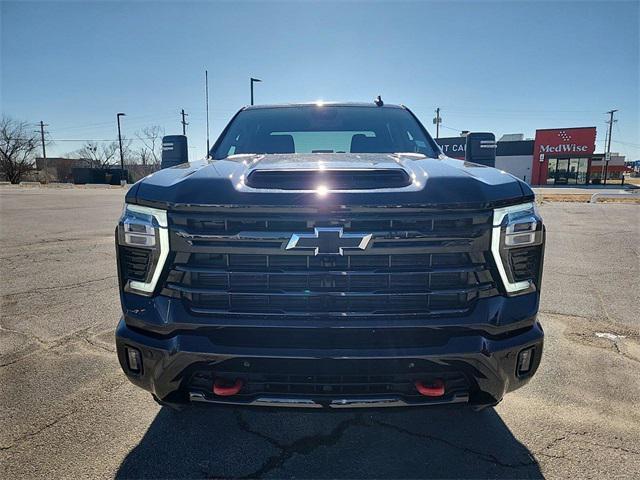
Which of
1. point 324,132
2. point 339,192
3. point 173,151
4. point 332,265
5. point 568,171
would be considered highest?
point 568,171

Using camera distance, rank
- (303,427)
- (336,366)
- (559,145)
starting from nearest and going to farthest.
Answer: (336,366) → (303,427) → (559,145)

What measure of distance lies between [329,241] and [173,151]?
2026 mm

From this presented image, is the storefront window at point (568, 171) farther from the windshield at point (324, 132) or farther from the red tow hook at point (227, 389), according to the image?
the red tow hook at point (227, 389)

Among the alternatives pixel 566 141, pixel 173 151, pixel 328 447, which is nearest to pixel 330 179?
pixel 328 447

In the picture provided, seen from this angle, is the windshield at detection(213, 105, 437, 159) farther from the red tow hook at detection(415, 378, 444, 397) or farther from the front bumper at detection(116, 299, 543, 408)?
the red tow hook at detection(415, 378, 444, 397)

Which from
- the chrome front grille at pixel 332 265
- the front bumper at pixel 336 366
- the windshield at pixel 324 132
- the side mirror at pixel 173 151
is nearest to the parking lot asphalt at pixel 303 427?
the front bumper at pixel 336 366

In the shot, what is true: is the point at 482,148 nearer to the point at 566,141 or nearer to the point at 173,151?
the point at 173,151

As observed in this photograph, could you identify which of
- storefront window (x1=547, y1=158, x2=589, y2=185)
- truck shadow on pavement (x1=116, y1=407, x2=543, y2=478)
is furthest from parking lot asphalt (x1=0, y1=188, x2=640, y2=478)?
storefront window (x1=547, y1=158, x2=589, y2=185)

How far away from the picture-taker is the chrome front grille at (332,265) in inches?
73.1

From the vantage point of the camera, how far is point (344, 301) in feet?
6.31

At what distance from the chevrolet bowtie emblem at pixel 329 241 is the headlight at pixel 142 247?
1.97 ft

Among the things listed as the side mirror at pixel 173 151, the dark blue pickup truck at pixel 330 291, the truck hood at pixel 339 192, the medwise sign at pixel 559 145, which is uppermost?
the medwise sign at pixel 559 145

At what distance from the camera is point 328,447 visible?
7.41 ft

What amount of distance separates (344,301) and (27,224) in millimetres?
12345
